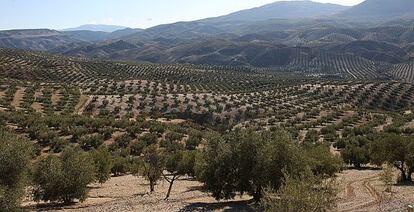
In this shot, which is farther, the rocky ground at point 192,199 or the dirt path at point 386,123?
the dirt path at point 386,123

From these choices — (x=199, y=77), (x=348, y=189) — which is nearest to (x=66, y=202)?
(x=348, y=189)

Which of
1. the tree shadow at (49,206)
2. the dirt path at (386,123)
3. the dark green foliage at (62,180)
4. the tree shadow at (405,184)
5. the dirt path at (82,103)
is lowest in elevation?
the dirt path at (386,123)

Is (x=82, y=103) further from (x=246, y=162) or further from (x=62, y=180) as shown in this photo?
(x=246, y=162)

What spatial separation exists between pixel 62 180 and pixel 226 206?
13.8 m

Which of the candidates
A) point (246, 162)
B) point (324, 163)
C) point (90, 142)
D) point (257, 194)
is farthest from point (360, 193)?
point (90, 142)

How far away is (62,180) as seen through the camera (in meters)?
40.1

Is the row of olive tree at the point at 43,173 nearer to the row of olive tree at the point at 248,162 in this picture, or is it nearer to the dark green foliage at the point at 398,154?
the row of olive tree at the point at 248,162

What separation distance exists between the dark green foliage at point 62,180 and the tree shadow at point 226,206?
31.2 ft

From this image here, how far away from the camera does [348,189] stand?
146 ft

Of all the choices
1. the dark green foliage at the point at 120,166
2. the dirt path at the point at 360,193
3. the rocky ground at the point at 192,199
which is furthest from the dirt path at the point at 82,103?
the dirt path at the point at 360,193

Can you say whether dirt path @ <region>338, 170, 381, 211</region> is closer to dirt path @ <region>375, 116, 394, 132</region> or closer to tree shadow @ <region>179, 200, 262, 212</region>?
tree shadow @ <region>179, 200, 262, 212</region>

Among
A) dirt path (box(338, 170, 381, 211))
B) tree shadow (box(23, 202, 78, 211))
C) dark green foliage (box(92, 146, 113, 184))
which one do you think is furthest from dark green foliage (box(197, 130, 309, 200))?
dark green foliage (box(92, 146, 113, 184))

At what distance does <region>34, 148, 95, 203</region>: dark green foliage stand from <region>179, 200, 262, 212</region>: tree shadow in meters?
9.52

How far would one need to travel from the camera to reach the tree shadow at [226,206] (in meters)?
36.7
